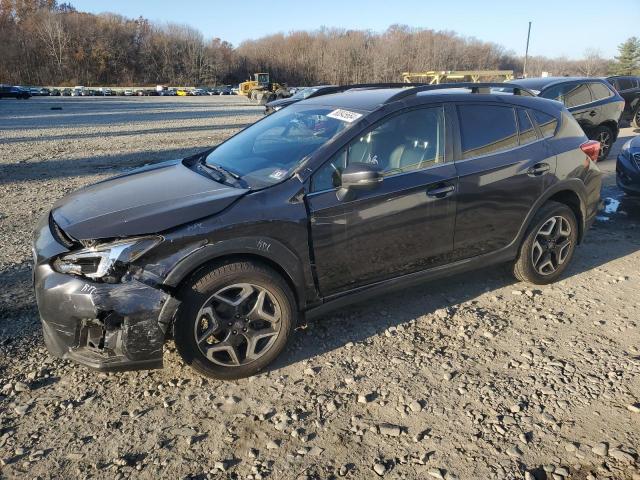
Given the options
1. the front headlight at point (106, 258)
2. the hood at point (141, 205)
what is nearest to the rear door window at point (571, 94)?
the hood at point (141, 205)

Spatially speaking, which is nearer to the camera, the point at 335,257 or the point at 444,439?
the point at 444,439

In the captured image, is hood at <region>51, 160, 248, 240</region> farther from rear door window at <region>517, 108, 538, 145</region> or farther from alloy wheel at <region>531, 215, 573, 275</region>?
alloy wheel at <region>531, 215, 573, 275</region>

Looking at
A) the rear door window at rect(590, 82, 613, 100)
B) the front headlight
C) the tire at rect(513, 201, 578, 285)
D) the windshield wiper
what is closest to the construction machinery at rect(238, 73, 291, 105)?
the rear door window at rect(590, 82, 613, 100)

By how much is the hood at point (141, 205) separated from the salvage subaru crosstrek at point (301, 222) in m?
0.01

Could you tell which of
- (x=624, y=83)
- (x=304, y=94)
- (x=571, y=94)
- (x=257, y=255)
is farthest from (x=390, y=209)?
(x=624, y=83)

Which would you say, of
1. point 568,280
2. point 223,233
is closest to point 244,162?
point 223,233

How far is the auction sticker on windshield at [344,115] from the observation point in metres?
3.51

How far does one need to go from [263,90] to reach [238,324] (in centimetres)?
4731

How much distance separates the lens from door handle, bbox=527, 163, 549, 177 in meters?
4.16

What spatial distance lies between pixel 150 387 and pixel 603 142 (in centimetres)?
1078

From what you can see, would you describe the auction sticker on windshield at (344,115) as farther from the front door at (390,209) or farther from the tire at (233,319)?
the tire at (233,319)

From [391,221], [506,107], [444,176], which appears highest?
[506,107]

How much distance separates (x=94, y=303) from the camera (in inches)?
106

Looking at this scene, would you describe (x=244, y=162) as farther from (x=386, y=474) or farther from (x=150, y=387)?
(x=386, y=474)
